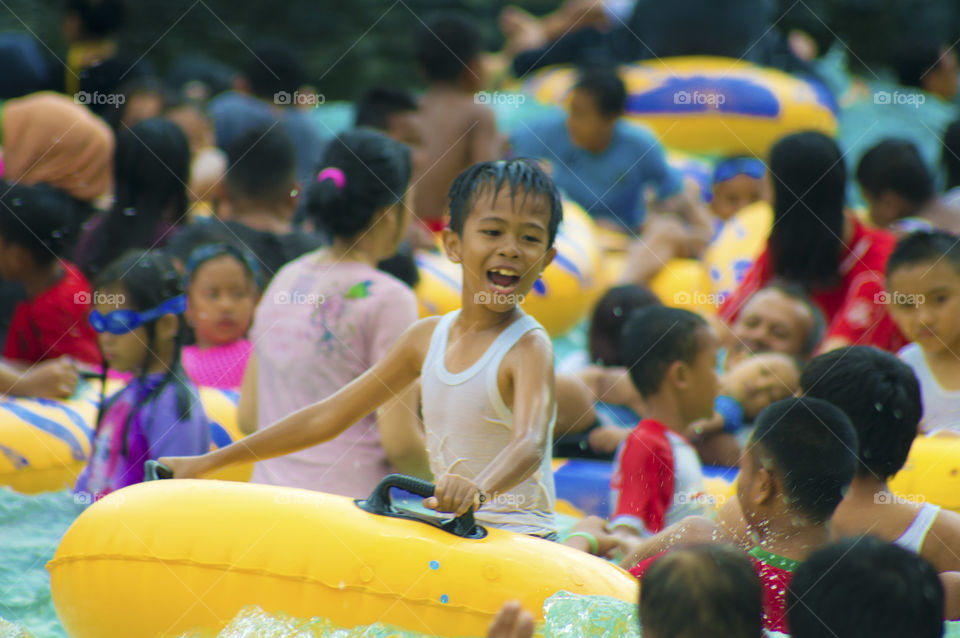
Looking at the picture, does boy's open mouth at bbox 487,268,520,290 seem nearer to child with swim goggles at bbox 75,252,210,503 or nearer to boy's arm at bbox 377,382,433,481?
boy's arm at bbox 377,382,433,481

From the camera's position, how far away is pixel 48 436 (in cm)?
338

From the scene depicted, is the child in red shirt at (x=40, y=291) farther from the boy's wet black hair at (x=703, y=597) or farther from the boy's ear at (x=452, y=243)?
the boy's wet black hair at (x=703, y=597)

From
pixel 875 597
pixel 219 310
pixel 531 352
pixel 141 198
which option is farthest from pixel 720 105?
pixel 875 597

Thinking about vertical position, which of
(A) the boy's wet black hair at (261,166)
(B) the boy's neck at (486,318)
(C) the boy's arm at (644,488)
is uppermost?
(A) the boy's wet black hair at (261,166)

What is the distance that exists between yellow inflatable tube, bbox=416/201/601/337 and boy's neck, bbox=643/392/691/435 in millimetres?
1759

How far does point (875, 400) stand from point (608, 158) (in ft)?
12.0

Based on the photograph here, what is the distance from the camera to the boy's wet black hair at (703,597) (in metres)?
1.52

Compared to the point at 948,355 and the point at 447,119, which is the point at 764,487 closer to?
the point at 948,355

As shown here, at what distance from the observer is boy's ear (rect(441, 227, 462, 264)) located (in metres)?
2.34

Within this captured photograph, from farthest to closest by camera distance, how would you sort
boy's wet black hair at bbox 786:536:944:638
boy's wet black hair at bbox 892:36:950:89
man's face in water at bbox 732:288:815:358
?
boy's wet black hair at bbox 892:36:950:89 → man's face in water at bbox 732:288:815:358 → boy's wet black hair at bbox 786:536:944:638

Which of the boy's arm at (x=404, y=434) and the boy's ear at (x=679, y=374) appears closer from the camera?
the boy's arm at (x=404, y=434)

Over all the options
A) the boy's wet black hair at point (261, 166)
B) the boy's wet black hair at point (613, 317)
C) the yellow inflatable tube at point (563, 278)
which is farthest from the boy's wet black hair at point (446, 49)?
the boy's wet black hair at point (613, 317)

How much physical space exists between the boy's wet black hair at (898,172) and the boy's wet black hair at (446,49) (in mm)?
2049

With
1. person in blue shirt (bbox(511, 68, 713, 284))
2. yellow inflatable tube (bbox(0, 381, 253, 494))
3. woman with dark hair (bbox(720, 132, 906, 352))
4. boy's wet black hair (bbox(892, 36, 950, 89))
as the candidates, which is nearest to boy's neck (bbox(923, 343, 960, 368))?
woman with dark hair (bbox(720, 132, 906, 352))
